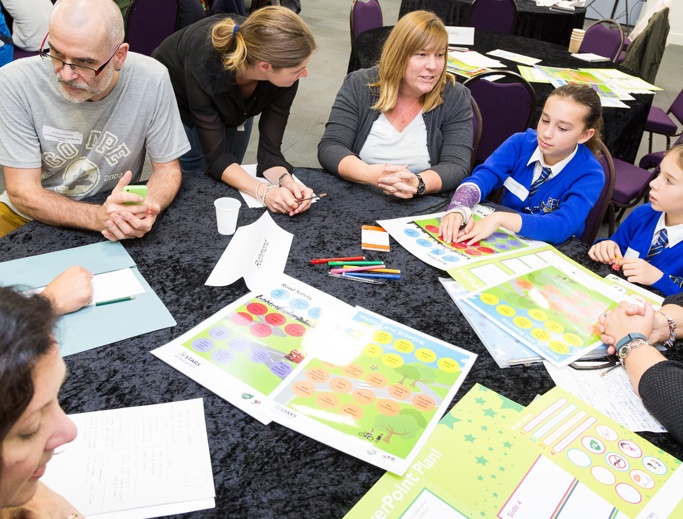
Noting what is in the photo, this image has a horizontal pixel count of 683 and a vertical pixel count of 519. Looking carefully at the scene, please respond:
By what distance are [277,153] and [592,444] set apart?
4.86 feet

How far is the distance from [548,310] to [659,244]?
60cm

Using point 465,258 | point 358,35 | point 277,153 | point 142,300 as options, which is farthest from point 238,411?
point 358,35

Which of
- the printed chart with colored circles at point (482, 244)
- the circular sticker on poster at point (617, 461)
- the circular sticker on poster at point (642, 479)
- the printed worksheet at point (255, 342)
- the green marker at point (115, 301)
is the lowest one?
the circular sticker on poster at point (642, 479)

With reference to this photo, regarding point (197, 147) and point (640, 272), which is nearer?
point (640, 272)

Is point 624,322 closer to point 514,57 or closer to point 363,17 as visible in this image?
point 514,57

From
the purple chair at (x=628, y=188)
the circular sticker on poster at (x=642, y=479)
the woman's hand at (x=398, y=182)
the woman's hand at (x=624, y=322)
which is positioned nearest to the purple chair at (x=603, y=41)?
the purple chair at (x=628, y=188)

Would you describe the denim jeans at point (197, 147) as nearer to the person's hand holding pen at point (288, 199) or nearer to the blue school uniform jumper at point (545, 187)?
the person's hand holding pen at point (288, 199)

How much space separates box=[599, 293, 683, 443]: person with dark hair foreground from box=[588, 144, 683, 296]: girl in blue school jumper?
0.55 feet

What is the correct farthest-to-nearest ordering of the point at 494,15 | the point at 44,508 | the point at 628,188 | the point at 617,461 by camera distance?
1. the point at 494,15
2. the point at 628,188
3. the point at 617,461
4. the point at 44,508

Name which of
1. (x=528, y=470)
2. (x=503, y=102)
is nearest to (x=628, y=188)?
(x=503, y=102)

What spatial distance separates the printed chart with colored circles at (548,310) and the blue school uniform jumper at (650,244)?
27cm

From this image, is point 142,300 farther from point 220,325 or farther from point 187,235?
point 187,235

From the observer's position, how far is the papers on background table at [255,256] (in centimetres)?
129

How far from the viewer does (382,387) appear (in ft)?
3.38
